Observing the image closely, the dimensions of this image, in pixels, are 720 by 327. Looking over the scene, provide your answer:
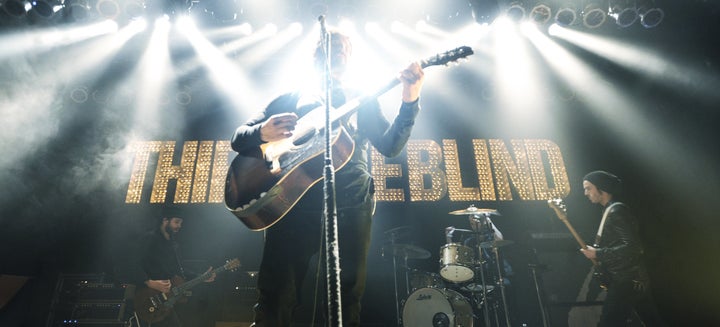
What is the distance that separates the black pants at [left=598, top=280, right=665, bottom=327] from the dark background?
1198 mm

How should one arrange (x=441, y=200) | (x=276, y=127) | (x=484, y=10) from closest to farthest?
(x=276, y=127) → (x=484, y=10) → (x=441, y=200)

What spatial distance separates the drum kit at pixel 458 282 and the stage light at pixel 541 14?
317 cm

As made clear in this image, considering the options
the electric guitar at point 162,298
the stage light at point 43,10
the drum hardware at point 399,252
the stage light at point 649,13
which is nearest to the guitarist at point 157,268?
the electric guitar at point 162,298

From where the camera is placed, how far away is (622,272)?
466 cm

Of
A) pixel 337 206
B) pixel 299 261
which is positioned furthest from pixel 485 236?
pixel 299 261

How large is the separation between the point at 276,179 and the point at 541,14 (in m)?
5.67

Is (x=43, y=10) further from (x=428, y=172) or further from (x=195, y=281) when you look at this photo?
(x=428, y=172)

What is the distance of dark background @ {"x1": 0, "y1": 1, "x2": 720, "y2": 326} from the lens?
6.06 m

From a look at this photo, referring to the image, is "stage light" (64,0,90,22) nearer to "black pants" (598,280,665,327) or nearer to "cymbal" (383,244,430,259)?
"cymbal" (383,244,430,259)

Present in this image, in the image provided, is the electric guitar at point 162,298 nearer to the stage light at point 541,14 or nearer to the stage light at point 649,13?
the stage light at point 541,14

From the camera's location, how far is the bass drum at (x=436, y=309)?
5492mm

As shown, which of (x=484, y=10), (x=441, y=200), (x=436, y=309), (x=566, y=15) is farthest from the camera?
Answer: (x=441, y=200)

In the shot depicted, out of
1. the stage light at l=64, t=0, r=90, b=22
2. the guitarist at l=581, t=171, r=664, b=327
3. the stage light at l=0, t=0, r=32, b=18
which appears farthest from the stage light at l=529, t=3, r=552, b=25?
the stage light at l=0, t=0, r=32, b=18

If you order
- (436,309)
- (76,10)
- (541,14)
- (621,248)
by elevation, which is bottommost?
(436,309)
